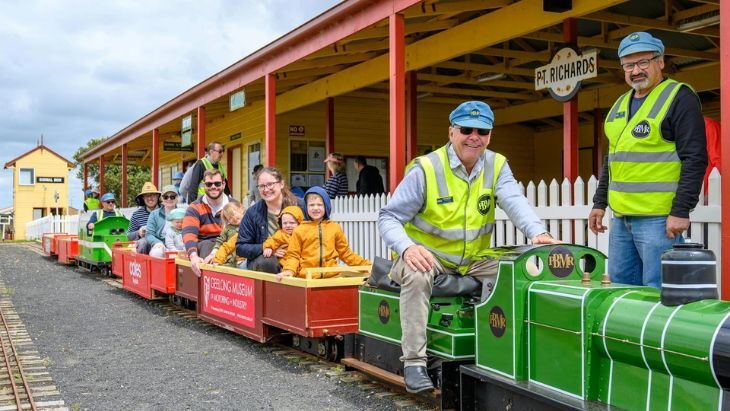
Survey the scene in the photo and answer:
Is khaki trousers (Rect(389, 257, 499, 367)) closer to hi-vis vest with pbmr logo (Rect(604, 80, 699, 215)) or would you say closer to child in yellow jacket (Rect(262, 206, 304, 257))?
hi-vis vest with pbmr logo (Rect(604, 80, 699, 215))

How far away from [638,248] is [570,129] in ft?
15.6

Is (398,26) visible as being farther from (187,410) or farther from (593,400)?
(593,400)

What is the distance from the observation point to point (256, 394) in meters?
5.04

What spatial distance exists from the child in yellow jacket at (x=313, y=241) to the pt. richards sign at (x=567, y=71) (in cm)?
342

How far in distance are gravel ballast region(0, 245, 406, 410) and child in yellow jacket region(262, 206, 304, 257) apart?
0.91m

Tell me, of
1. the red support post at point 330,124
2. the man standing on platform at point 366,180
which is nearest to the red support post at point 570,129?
the man standing on platform at point 366,180

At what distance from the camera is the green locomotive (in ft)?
8.50

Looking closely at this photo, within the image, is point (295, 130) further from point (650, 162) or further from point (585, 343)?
point (585, 343)

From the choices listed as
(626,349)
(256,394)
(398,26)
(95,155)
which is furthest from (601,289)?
(95,155)

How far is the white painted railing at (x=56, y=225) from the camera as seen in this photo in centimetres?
2484

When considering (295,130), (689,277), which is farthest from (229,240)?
(295,130)

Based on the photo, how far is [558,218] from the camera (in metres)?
6.61

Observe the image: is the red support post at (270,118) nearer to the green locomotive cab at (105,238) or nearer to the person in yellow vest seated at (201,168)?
the person in yellow vest seated at (201,168)

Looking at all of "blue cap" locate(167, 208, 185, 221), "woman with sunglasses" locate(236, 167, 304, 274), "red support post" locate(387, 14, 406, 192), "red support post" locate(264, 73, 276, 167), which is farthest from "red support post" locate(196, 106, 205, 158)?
"woman with sunglasses" locate(236, 167, 304, 274)
